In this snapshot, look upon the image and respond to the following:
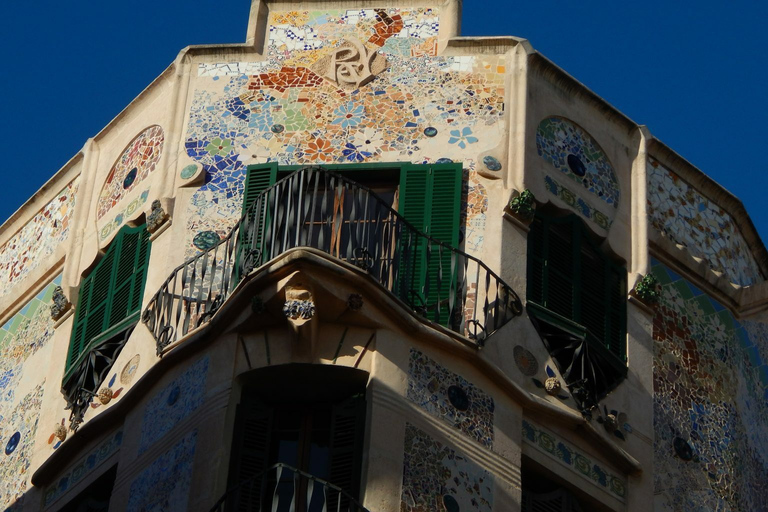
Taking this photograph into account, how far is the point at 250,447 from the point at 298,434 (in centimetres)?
42

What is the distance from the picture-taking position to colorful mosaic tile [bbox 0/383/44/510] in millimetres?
21719

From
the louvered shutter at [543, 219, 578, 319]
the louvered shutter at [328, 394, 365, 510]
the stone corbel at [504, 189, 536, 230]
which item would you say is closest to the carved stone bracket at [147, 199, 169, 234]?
the louvered shutter at [328, 394, 365, 510]

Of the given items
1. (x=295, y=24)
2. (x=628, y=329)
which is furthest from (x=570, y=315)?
(x=295, y=24)

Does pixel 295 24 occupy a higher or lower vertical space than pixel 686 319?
higher

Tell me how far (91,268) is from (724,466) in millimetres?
5996

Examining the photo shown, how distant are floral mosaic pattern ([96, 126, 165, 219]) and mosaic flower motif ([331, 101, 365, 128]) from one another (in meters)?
1.67

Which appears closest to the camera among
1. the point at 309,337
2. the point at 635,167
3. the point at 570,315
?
the point at 309,337

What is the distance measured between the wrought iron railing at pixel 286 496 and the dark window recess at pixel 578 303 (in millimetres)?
2669

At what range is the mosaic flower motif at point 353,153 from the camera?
21.7 metres

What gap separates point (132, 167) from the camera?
22719 mm

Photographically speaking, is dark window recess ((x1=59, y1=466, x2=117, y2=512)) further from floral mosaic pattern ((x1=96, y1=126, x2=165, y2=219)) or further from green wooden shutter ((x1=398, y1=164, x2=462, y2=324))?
floral mosaic pattern ((x1=96, y1=126, x2=165, y2=219))

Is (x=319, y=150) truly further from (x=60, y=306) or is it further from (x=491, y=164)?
(x=60, y=306)

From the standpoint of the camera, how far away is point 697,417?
2155 centimetres

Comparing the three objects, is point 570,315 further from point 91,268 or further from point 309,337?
point 91,268
